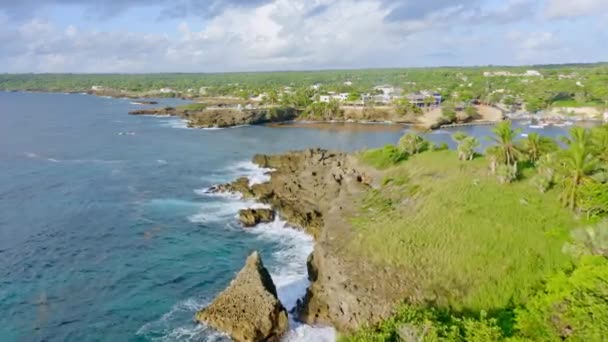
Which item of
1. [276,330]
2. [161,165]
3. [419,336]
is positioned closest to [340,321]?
[276,330]

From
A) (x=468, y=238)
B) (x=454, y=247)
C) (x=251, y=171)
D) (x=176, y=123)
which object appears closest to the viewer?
(x=454, y=247)

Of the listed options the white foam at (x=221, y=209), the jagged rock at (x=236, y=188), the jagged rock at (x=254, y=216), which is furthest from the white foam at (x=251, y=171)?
the jagged rock at (x=254, y=216)

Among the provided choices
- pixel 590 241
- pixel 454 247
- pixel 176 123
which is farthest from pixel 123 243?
pixel 176 123

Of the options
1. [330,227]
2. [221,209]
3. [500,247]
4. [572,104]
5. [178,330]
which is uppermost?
[500,247]

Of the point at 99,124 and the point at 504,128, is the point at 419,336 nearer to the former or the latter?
the point at 504,128

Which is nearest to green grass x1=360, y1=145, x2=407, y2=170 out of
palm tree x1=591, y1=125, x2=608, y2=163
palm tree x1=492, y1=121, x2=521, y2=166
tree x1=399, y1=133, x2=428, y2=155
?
tree x1=399, y1=133, x2=428, y2=155

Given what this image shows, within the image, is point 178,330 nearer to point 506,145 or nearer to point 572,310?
point 572,310

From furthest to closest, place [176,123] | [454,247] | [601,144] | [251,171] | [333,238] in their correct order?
[176,123]
[251,171]
[601,144]
[333,238]
[454,247]
